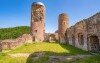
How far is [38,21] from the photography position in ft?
112

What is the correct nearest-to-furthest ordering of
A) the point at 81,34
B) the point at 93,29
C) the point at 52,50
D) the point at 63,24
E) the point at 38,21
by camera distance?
the point at 93,29
the point at 52,50
the point at 81,34
the point at 63,24
the point at 38,21

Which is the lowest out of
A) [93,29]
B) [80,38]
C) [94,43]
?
[94,43]

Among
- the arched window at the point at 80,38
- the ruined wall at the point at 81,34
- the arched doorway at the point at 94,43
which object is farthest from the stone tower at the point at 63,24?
the arched doorway at the point at 94,43

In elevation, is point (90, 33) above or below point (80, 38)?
above

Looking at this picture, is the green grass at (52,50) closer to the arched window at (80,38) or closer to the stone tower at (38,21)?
the arched window at (80,38)

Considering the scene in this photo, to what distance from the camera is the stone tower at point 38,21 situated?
3362 cm

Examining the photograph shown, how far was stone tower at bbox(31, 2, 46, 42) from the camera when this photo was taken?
3362cm

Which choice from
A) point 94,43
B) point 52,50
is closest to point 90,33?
point 94,43

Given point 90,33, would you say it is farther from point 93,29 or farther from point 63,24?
point 63,24

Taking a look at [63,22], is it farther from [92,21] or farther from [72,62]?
[72,62]

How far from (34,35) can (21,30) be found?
79.2 feet

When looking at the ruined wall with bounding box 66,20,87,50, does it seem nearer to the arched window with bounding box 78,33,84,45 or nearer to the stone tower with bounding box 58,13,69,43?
the arched window with bounding box 78,33,84,45

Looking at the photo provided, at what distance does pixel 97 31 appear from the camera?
17.2m

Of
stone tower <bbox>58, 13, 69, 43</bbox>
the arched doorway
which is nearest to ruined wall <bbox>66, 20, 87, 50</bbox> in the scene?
the arched doorway
